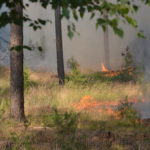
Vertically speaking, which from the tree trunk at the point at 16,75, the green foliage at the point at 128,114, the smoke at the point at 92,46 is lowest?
the green foliage at the point at 128,114

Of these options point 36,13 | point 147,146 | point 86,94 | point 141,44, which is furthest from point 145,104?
point 36,13

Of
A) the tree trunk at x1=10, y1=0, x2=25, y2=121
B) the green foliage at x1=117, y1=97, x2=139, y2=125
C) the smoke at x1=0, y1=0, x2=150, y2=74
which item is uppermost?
the smoke at x1=0, y1=0, x2=150, y2=74

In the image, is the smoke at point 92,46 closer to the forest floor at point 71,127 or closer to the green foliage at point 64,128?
the forest floor at point 71,127

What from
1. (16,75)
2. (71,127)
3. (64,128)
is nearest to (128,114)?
(71,127)

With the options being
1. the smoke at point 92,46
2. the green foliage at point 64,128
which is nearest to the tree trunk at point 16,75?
the green foliage at point 64,128

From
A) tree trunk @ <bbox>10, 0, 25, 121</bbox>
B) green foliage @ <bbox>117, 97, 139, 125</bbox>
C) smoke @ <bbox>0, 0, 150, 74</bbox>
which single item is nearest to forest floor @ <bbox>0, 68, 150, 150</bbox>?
green foliage @ <bbox>117, 97, 139, 125</bbox>

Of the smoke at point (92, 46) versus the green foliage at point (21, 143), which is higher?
the smoke at point (92, 46)

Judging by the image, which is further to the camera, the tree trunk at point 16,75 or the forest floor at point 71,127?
the tree trunk at point 16,75

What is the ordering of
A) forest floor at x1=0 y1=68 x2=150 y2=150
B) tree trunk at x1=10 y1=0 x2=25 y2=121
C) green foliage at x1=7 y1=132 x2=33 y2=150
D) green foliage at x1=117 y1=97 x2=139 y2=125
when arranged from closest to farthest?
green foliage at x1=7 y1=132 x2=33 y2=150 < forest floor at x1=0 y1=68 x2=150 y2=150 < tree trunk at x1=10 y1=0 x2=25 y2=121 < green foliage at x1=117 y1=97 x2=139 y2=125

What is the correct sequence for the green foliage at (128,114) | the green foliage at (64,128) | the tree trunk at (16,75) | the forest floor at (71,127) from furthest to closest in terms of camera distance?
the green foliage at (128,114)
the tree trunk at (16,75)
the green foliage at (64,128)
the forest floor at (71,127)

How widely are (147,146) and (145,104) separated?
25.3ft

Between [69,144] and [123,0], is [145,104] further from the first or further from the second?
[123,0]

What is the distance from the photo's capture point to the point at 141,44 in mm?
58094

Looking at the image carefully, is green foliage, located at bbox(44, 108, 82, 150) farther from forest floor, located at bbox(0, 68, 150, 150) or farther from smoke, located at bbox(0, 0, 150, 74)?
smoke, located at bbox(0, 0, 150, 74)
